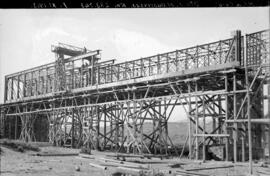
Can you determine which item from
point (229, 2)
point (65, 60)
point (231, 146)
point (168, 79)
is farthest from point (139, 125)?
point (229, 2)

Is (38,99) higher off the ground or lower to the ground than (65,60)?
lower

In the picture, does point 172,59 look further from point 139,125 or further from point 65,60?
point 65,60

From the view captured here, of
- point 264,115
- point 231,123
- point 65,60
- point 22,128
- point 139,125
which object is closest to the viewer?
point 231,123

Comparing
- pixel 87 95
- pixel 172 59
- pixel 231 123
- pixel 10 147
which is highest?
pixel 172 59

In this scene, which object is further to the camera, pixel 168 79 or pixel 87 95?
pixel 87 95

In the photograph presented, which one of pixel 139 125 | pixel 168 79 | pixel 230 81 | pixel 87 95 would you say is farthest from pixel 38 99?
pixel 230 81

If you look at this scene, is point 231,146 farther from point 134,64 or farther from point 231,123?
point 134,64

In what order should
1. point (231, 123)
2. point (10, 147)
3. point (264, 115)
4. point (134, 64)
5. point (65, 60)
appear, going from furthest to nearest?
point (65, 60) < point (134, 64) < point (10, 147) < point (264, 115) < point (231, 123)
